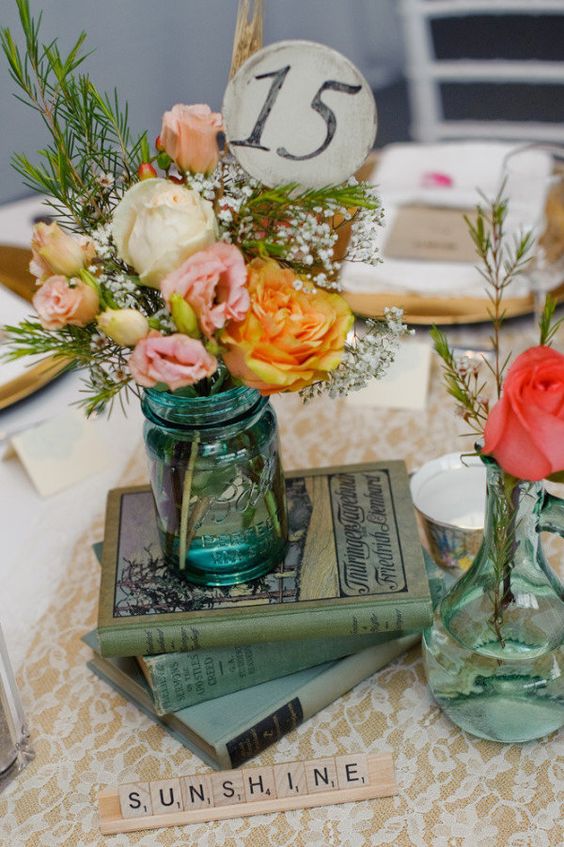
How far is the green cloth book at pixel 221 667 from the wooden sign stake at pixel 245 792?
0.07 m

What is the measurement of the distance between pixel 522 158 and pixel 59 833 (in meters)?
1.05

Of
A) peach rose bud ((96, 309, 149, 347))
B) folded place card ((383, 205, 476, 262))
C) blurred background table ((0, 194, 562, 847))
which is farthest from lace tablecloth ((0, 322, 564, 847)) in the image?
folded place card ((383, 205, 476, 262))

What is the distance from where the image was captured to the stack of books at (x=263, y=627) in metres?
0.86

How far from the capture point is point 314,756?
0.89m

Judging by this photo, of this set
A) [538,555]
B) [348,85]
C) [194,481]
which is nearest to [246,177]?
[348,85]

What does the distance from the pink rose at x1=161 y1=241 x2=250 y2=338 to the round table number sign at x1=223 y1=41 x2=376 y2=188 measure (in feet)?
0.27

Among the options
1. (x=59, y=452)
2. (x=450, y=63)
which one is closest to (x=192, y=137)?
(x=59, y=452)

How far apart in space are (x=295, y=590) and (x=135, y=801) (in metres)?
0.22

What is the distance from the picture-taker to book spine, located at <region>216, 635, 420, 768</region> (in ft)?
2.84

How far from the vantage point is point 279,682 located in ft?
2.96

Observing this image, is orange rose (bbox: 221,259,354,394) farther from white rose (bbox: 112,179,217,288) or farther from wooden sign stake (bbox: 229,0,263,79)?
wooden sign stake (bbox: 229,0,263,79)

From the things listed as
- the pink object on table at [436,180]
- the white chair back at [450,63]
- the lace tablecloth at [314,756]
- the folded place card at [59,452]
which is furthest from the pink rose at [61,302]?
the white chair back at [450,63]

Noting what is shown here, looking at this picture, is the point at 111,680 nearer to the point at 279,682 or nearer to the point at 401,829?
the point at 279,682

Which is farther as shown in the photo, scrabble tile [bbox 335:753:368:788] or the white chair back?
the white chair back
